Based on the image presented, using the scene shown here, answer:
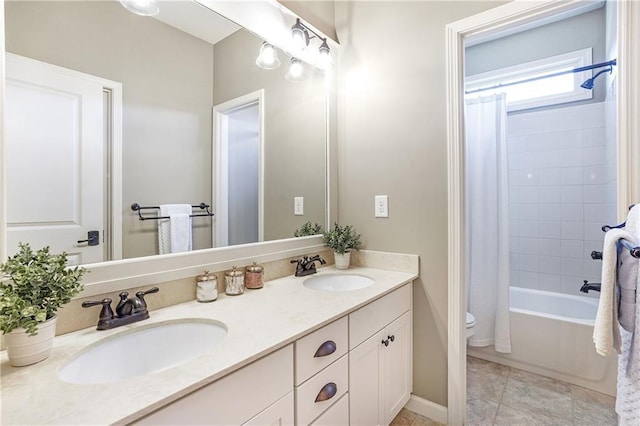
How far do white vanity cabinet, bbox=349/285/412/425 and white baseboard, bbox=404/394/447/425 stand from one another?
0.24 ft

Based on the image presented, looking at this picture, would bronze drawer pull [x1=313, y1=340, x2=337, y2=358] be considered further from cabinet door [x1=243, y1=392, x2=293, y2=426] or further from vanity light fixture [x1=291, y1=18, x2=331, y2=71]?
vanity light fixture [x1=291, y1=18, x2=331, y2=71]

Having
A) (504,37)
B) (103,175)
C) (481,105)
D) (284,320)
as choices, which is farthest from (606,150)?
(103,175)

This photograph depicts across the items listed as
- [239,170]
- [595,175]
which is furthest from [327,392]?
[595,175]

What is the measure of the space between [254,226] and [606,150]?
2766mm

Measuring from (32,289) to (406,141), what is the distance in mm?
1661

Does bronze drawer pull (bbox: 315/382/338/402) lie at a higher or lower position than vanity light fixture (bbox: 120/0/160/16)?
lower

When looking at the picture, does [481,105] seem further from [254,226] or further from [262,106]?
[254,226]

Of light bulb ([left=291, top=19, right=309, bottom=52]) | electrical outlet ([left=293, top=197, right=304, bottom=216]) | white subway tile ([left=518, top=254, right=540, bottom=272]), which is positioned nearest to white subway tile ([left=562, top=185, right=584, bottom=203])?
white subway tile ([left=518, top=254, right=540, bottom=272])

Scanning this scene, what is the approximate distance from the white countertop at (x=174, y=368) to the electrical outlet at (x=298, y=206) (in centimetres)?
59

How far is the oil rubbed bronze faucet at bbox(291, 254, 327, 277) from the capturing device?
1.64 m

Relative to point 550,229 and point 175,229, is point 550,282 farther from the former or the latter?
point 175,229

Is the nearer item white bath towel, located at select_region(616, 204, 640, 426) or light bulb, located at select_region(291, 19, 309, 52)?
white bath towel, located at select_region(616, 204, 640, 426)

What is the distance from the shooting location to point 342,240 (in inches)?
71.2

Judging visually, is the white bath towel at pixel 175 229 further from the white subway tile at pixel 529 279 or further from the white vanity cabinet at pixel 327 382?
the white subway tile at pixel 529 279
